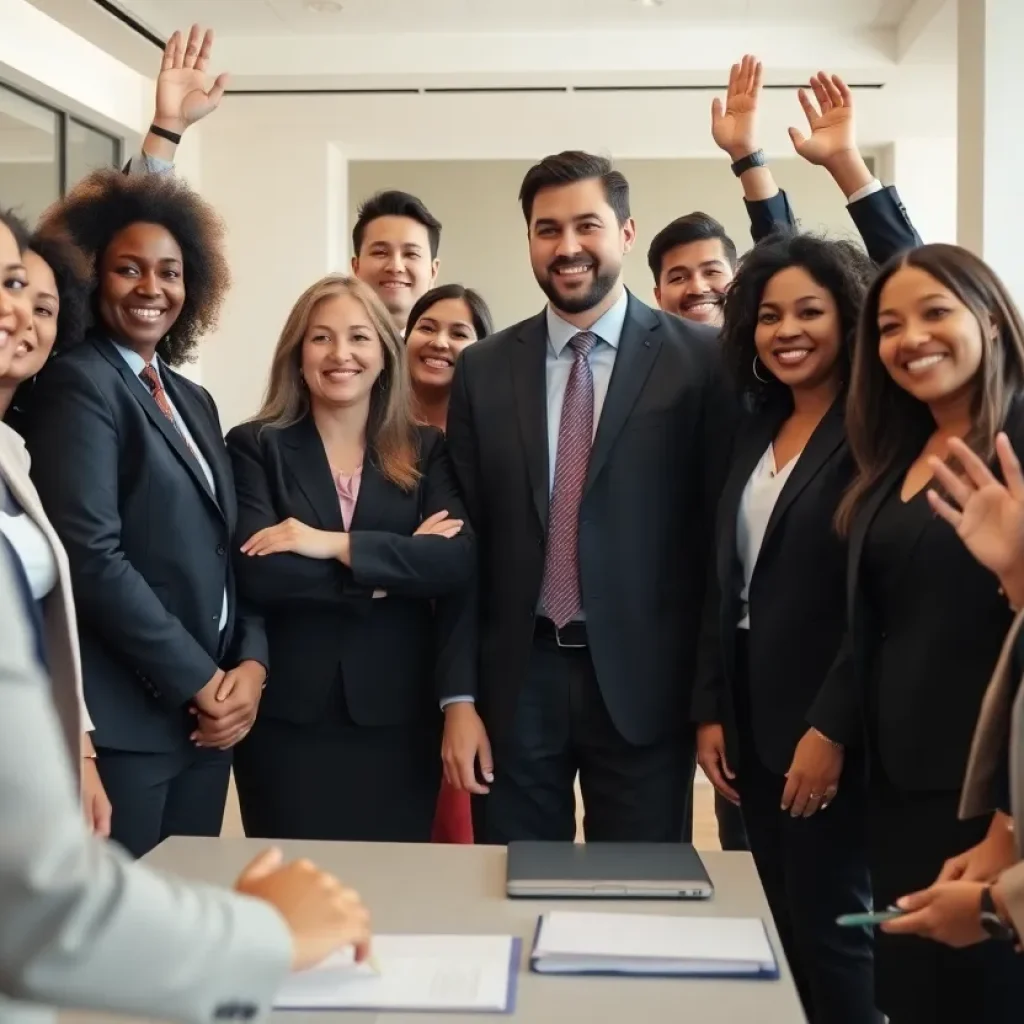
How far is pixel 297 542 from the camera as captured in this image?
2.26 meters

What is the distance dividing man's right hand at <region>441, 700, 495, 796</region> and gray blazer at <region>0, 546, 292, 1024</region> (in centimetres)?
150

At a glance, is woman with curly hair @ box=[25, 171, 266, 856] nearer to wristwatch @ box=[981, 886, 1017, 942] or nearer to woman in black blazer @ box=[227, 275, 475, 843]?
woman in black blazer @ box=[227, 275, 475, 843]

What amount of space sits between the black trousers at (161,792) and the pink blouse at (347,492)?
56 centimetres

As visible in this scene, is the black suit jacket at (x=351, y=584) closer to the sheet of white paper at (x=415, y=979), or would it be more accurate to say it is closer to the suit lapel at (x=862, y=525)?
the suit lapel at (x=862, y=525)

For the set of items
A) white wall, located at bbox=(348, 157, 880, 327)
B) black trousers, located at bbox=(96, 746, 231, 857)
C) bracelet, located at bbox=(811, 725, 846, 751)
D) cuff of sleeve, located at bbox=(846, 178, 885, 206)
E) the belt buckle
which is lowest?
black trousers, located at bbox=(96, 746, 231, 857)

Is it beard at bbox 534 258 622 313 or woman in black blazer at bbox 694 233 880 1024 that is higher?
beard at bbox 534 258 622 313

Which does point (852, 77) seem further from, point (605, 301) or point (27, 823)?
point (27, 823)

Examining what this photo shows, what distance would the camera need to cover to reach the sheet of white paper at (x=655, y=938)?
128cm

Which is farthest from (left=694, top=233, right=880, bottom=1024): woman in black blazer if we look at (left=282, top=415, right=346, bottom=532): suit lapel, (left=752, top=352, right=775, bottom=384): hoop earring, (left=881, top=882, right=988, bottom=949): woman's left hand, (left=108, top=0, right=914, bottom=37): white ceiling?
→ (left=108, top=0, right=914, bottom=37): white ceiling

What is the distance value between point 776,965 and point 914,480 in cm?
95

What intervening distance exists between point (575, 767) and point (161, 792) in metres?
0.85

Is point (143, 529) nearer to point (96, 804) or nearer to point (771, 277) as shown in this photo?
point (96, 804)

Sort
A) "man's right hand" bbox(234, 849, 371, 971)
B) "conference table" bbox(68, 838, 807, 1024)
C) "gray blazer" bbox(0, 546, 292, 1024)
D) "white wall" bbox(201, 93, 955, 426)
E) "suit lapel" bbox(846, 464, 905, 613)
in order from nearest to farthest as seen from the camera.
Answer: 1. "gray blazer" bbox(0, 546, 292, 1024)
2. "man's right hand" bbox(234, 849, 371, 971)
3. "conference table" bbox(68, 838, 807, 1024)
4. "suit lapel" bbox(846, 464, 905, 613)
5. "white wall" bbox(201, 93, 955, 426)

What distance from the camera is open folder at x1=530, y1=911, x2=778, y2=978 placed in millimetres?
1257
